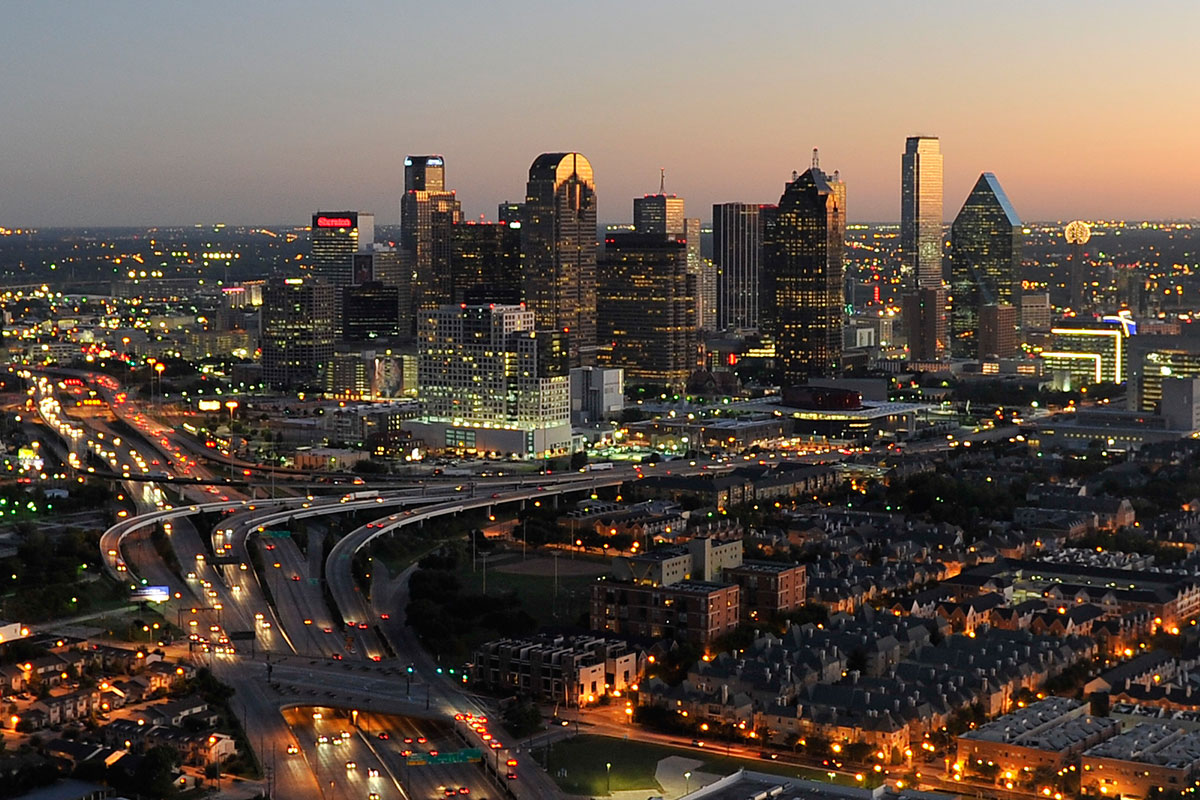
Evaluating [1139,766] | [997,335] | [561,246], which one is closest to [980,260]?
[997,335]

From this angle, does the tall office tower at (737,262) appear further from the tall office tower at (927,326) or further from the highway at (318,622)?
the highway at (318,622)

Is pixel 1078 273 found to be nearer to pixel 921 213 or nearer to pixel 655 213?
pixel 921 213

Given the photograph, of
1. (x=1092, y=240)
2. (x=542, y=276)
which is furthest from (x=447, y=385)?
(x=1092, y=240)

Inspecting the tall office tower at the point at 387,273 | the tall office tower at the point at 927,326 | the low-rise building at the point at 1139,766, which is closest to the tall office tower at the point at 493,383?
the tall office tower at the point at 387,273

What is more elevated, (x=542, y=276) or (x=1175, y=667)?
(x=542, y=276)

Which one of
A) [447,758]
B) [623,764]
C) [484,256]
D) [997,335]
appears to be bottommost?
[623,764]

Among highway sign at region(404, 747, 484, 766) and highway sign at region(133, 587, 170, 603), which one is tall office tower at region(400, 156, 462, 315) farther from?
highway sign at region(404, 747, 484, 766)

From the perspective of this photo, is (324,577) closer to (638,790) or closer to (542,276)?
(638,790)
